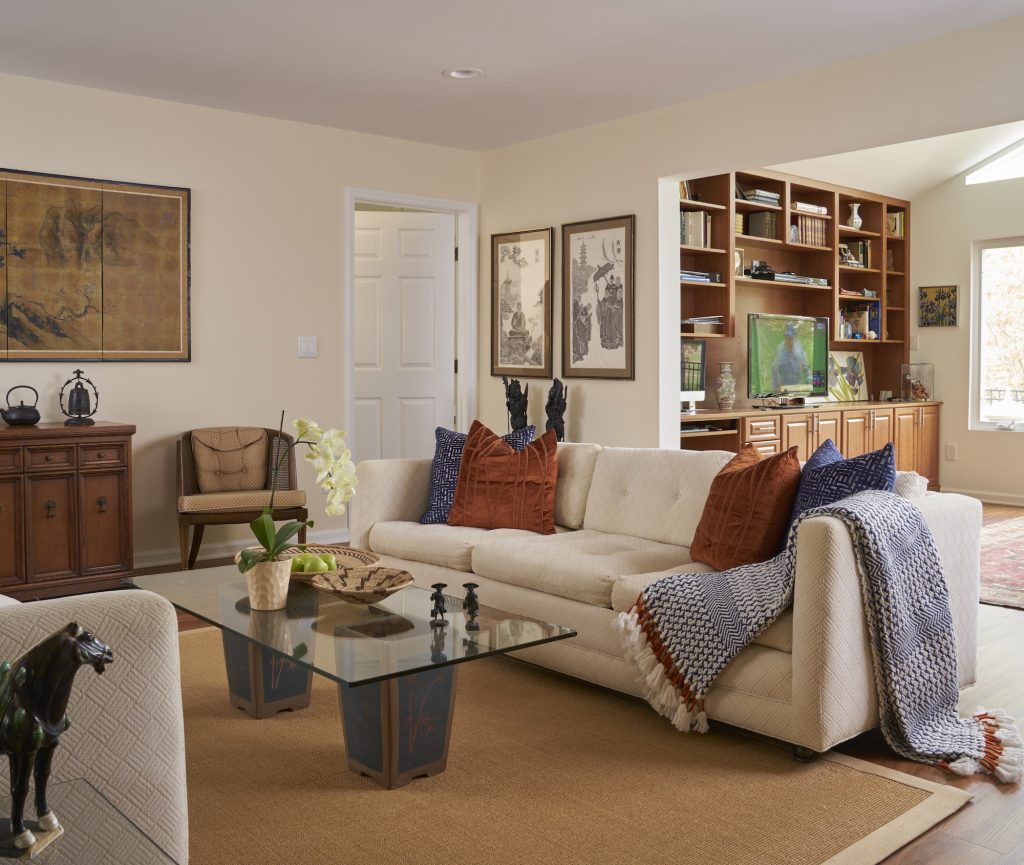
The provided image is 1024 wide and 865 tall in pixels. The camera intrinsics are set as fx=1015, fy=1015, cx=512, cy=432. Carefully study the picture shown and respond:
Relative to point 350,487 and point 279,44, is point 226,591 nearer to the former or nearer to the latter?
point 350,487

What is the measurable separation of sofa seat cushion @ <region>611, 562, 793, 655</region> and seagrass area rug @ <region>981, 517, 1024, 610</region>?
2189 mm

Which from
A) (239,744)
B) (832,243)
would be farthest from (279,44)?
(832,243)

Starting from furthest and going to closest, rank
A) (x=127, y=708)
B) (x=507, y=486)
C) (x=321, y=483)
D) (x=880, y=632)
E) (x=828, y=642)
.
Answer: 1. (x=507, y=486)
2. (x=321, y=483)
3. (x=880, y=632)
4. (x=828, y=642)
5. (x=127, y=708)

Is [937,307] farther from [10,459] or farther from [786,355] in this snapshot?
[10,459]

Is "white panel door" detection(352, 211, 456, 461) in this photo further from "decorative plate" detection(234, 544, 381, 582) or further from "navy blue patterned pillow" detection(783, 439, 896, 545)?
"navy blue patterned pillow" detection(783, 439, 896, 545)

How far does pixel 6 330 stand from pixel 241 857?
3.63 meters

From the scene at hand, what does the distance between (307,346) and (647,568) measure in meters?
3.24

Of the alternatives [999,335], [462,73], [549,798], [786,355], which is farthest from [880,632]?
[999,335]

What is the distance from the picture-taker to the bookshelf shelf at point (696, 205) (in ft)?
20.8

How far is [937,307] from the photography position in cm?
845

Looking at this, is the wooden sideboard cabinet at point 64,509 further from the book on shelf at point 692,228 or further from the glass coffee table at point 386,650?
the book on shelf at point 692,228

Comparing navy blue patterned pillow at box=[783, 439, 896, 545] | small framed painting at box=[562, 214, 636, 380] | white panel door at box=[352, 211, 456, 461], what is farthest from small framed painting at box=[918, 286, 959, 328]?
navy blue patterned pillow at box=[783, 439, 896, 545]

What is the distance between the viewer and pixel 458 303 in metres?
6.81

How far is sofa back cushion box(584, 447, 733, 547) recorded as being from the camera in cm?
380
